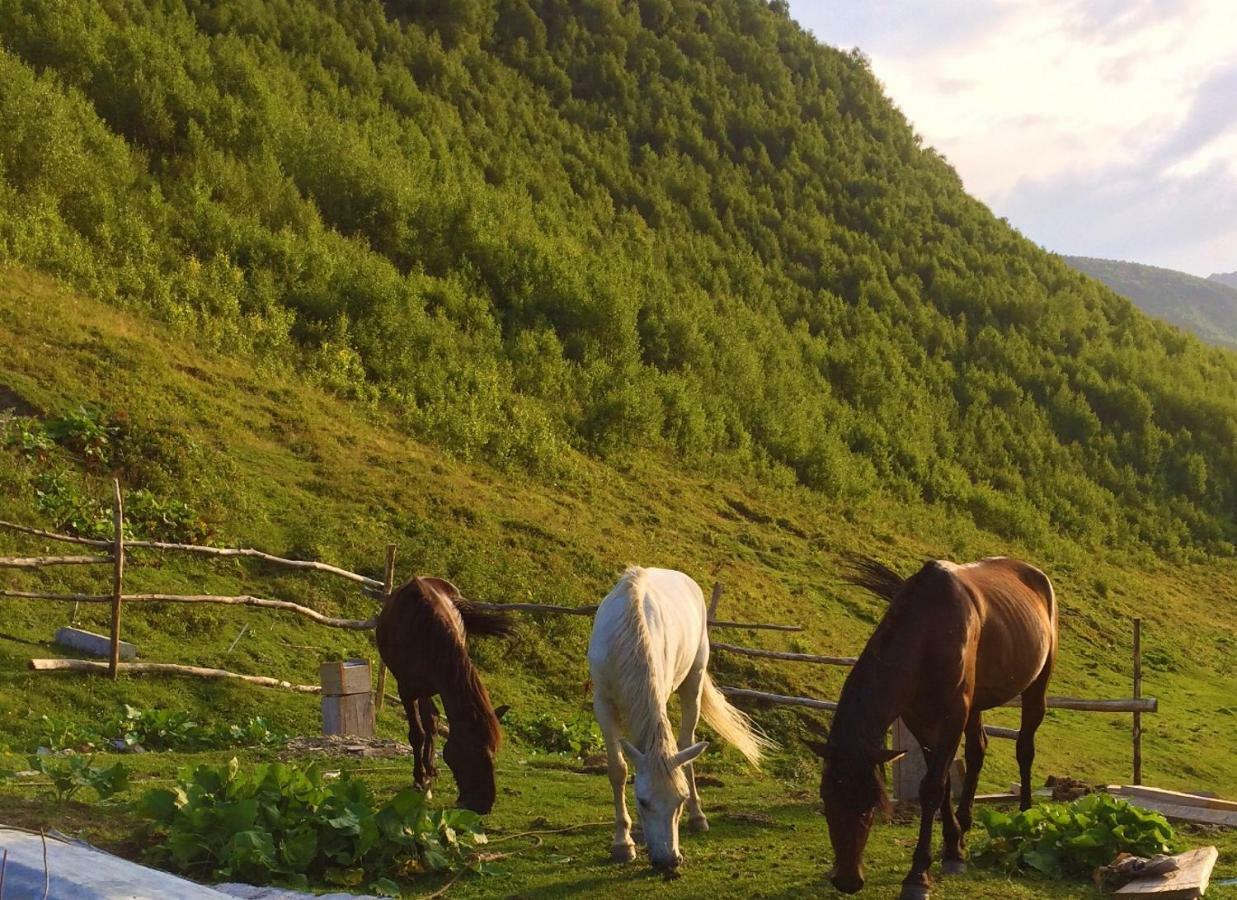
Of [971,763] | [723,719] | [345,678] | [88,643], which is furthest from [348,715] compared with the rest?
[971,763]

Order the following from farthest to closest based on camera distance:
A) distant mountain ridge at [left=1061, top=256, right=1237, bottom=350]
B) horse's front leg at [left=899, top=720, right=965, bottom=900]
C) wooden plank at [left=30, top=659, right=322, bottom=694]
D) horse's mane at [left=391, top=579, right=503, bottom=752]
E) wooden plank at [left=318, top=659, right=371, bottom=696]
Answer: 1. distant mountain ridge at [left=1061, top=256, right=1237, bottom=350]
2. wooden plank at [left=30, top=659, right=322, bottom=694]
3. wooden plank at [left=318, top=659, right=371, bottom=696]
4. horse's mane at [left=391, top=579, right=503, bottom=752]
5. horse's front leg at [left=899, top=720, right=965, bottom=900]

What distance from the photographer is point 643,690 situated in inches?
221

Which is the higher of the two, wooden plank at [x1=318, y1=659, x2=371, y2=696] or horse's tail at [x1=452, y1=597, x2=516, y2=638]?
horse's tail at [x1=452, y1=597, x2=516, y2=638]

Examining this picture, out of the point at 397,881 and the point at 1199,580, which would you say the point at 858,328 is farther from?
the point at 397,881

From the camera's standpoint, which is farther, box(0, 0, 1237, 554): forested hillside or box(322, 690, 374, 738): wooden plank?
box(0, 0, 1237, 554): forested hillside

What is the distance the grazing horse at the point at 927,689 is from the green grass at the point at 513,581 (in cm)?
46

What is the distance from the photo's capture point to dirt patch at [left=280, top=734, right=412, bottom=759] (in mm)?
8086

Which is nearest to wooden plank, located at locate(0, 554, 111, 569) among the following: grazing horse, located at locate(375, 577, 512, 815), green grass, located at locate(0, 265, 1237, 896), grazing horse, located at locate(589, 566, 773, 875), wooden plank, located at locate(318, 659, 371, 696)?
green grass, located at locate(0, 265, 1237, 896)

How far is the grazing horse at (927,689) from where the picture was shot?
4.91 m

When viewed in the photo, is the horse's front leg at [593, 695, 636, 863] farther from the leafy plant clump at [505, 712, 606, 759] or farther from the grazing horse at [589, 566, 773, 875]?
the leafy plant clump at [505, 712, 606, 759]

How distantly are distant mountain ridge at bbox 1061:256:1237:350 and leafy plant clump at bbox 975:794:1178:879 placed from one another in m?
167

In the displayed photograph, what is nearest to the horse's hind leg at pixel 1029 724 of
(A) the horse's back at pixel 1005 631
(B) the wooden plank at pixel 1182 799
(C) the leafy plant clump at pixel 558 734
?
(A) the horse's back at pixel 1005 631

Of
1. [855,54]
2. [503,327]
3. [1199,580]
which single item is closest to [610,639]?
[503,327]

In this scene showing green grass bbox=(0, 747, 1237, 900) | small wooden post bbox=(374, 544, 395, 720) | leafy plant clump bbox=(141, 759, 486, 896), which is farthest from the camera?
small wooden post bbox=(374, 544, 395, 720)
